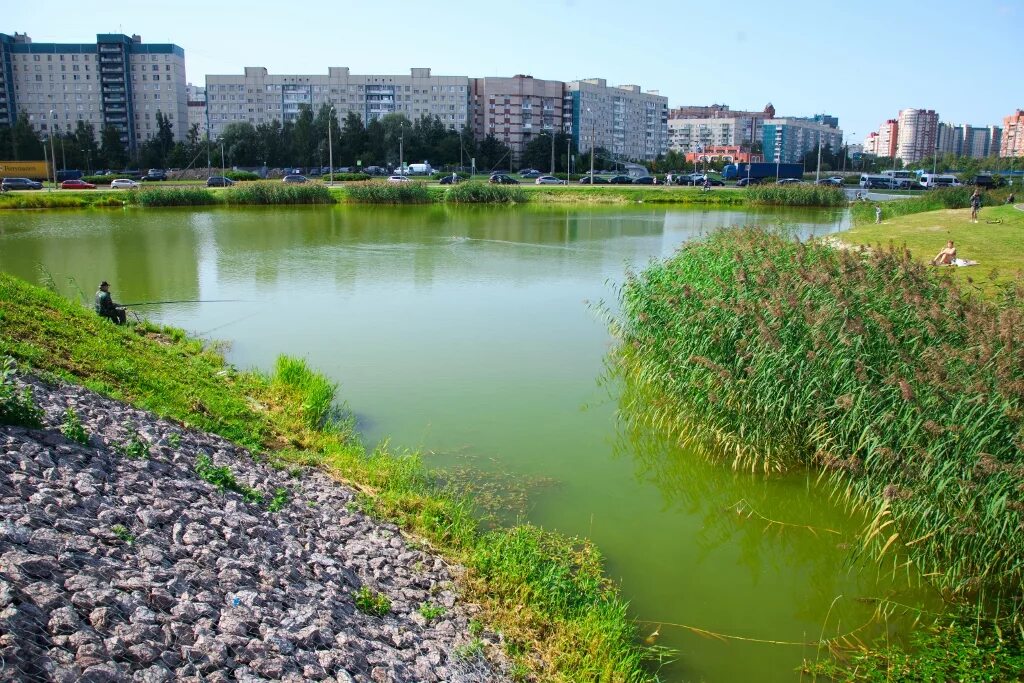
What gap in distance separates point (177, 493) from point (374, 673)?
2519mm

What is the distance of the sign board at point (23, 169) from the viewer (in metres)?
76.9

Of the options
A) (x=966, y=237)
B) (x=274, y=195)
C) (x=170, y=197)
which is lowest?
(x=966, y=237)

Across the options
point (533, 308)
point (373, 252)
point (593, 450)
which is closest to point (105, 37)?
point (373, 252)

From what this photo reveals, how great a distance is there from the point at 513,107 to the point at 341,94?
31.0 metres

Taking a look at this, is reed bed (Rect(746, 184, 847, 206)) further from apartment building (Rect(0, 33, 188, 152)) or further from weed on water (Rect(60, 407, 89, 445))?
apartment building (Rect(0, 33, 188, 152))

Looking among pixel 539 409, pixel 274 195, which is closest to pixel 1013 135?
pixel 274 195

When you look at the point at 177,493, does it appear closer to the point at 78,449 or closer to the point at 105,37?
the point at 78,449

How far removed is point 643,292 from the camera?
1330 cm

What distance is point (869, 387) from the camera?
824cm

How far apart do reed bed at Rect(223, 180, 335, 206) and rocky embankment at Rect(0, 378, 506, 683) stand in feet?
Result: 164

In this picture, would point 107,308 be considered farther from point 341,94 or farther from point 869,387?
point 341,94

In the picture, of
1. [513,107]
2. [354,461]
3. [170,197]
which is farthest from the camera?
[513,107]

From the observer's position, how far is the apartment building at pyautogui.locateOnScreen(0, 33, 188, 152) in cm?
13612

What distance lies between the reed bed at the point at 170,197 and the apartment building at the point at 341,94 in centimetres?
9328
